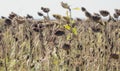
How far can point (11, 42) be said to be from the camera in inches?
232

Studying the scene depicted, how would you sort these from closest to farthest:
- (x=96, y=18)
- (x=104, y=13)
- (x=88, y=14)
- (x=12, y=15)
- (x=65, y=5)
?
1. (x=65, y=5)
2. (x=96, y=18)
3. (x=88, y=14)
4. (x=104, y=13)
5. (x=12, y=15)

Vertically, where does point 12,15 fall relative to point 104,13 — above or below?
below

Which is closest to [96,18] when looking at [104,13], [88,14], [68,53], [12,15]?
[88,14]

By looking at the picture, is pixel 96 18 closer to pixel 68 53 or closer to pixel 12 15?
pixel 68 53

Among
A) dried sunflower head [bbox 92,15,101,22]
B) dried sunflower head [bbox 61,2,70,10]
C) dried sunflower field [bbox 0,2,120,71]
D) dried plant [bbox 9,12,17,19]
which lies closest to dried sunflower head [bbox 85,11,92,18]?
dried sunflower field [bbox 0,2,120,71]

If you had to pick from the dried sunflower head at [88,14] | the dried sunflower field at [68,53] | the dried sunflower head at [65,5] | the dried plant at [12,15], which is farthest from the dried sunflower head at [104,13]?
the dried plant at [12,15]

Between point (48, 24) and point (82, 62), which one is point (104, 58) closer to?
point (82, 62)

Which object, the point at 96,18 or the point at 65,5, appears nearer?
the point at 65,5

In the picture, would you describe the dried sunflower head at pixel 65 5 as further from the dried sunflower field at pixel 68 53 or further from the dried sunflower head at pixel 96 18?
the dried sunflower head at pixel 96 18

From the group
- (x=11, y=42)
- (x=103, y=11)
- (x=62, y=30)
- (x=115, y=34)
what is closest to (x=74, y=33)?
(x=62, y=30)

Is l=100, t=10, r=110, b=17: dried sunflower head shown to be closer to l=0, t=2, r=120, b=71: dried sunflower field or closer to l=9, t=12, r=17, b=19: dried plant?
l=0, t=2, r=120, b=71: dried sunflower field

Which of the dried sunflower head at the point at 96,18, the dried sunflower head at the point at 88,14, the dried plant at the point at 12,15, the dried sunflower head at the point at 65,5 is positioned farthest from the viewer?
the dried plant at the point at 12,15

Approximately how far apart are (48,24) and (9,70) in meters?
1.37

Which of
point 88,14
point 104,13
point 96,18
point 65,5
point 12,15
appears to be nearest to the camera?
point 65,5
